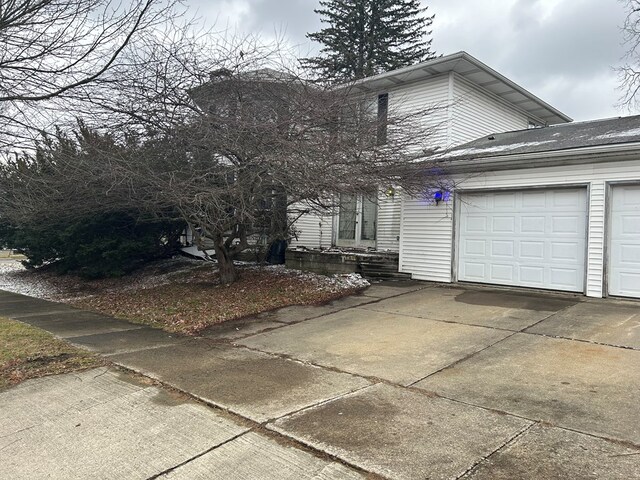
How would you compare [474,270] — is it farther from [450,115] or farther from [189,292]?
[189,292]

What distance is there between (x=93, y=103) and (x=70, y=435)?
639 cm

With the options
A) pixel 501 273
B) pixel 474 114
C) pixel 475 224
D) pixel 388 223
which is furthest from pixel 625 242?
pixel 474 114

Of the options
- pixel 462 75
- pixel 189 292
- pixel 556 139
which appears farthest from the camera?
pixel 462 75

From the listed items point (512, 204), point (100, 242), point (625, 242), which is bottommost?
point (100, 242)

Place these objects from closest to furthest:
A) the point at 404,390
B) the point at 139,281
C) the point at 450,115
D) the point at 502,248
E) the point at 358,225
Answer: the point at 404,390
the point at 502,248
the point at 450,115
the point at 139,281
the point at 358,225

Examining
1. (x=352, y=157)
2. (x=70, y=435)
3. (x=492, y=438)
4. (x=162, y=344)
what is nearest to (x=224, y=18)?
(x=352, y=157)

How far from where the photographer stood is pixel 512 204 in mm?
10031

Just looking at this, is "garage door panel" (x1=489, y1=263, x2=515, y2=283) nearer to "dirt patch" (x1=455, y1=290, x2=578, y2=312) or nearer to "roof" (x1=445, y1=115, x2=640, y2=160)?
"dirt patch" (x1=455, y1=290, x2=578, y2=312)

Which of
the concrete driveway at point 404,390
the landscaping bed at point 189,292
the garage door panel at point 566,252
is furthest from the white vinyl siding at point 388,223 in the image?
the concrete driveway at point 404,390

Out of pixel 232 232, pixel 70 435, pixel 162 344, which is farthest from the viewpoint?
pixel 232 232

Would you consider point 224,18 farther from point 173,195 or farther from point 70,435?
point 70,435

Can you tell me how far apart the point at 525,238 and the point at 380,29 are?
23.6 m

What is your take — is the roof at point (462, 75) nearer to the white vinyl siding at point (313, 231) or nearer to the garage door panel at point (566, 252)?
the white vinyl siding at point (313, 231)

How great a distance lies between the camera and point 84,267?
14.2 metres
